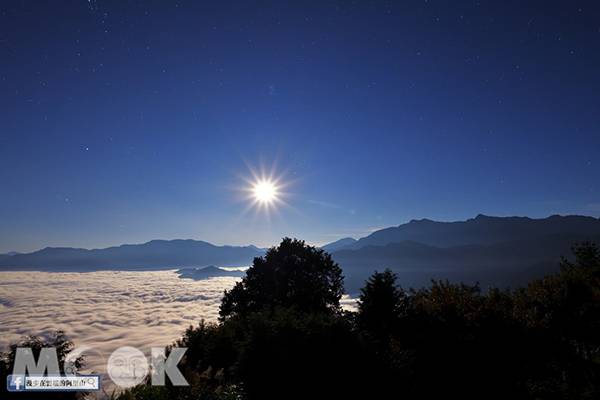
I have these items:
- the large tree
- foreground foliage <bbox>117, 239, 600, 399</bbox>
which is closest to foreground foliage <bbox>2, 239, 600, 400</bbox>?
foreground foliage <bbox>117, 239, 600, 399</bbox>

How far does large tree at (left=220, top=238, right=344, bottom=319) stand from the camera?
3416 cm

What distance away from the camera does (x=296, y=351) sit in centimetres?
1298

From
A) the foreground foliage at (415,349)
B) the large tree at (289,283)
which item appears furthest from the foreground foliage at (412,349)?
the large tree at (289,283)

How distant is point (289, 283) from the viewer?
35188 millimetres

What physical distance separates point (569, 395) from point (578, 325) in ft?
37.6

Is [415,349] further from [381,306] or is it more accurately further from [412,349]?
[381,306]

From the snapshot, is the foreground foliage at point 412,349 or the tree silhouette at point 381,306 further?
the tree silhouette at point 381,306

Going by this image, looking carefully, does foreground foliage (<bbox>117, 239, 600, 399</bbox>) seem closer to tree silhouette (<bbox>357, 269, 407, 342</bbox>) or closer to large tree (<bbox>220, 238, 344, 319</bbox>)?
tree silhouette (<bbox>357, 269, 407, 342</bbox>)

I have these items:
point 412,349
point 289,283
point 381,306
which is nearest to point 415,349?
point 412,349

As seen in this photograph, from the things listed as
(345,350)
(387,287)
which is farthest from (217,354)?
(387,287)

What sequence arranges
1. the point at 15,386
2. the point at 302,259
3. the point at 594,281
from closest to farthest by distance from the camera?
the point at 15,386 < the point at 594,281 < the point at 302,259

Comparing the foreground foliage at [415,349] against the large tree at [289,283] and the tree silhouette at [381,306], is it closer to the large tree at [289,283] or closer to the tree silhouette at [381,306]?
the tree silhouette at [381,306]

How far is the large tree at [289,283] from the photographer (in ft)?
112

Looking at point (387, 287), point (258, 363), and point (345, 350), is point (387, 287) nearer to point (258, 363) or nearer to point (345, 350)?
point (345, 350)
